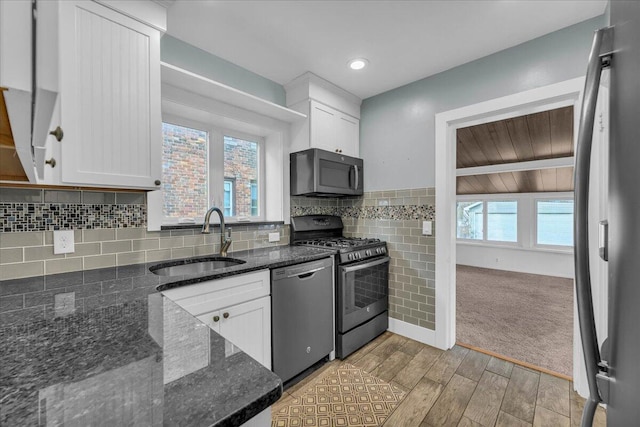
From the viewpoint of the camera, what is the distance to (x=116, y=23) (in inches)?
58.5

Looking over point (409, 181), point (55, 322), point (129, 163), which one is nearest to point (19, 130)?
point (55, 322)

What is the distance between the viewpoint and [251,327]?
174 cm

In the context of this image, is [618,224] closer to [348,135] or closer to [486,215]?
[348,135]

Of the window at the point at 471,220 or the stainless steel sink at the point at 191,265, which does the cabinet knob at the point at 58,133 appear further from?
the window at the point at 471,220

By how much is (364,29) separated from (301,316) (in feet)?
6.79

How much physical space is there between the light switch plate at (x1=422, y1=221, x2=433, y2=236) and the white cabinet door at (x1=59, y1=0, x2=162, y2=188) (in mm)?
2169

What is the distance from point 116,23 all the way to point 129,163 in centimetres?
74

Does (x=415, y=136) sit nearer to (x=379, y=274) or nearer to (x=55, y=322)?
(x=379, y=274)

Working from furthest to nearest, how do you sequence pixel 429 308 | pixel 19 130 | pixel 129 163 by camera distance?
pixel 429 308, pixel 129 163, pixel 19 130

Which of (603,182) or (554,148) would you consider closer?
(603,182)

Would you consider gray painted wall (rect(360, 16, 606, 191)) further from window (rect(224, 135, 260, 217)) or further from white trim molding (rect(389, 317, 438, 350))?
white trim molding (rect(389, 317, 438, 350))

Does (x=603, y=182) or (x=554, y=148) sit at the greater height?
(x=554, y=148)

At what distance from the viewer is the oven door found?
2312 millimetres

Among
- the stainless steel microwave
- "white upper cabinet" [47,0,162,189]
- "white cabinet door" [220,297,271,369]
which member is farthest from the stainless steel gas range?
"white upper cabinet" [47,0,162,189]
